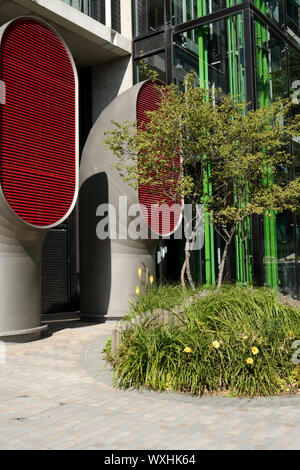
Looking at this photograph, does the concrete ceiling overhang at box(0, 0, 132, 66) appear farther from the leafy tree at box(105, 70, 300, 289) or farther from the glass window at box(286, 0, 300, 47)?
Result: the glass window at box(286, 0, 300, 47)

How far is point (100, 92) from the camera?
19062mm

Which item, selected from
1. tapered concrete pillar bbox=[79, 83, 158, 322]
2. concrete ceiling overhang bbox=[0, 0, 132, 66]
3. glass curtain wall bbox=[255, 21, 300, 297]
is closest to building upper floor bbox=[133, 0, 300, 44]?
glass curtain wall bbox=[255, 21, 300, 297]

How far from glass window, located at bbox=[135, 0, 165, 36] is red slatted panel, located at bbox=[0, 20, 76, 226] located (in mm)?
7423

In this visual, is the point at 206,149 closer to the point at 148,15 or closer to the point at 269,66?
the point at 269,66

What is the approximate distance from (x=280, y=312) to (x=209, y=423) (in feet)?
10.7

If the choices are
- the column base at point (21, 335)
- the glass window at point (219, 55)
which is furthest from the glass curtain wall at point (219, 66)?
the column base at point (21, 335)

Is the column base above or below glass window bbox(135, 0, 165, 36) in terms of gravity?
below

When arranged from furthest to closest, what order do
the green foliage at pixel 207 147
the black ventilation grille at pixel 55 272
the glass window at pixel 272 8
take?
the black ventilation grille at pixel 55 272 → the glass window at pixel 272 8 → the green foliage at pixel 207 147

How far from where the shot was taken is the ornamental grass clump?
21.7 ft

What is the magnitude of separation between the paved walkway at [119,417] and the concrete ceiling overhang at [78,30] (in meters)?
10.9

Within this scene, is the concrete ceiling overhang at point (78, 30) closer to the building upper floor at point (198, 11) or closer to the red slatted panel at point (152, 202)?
the building upper floor at point (198, 11)

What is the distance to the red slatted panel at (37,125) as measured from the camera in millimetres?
10562

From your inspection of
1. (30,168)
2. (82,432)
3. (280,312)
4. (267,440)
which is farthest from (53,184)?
(267,440)
